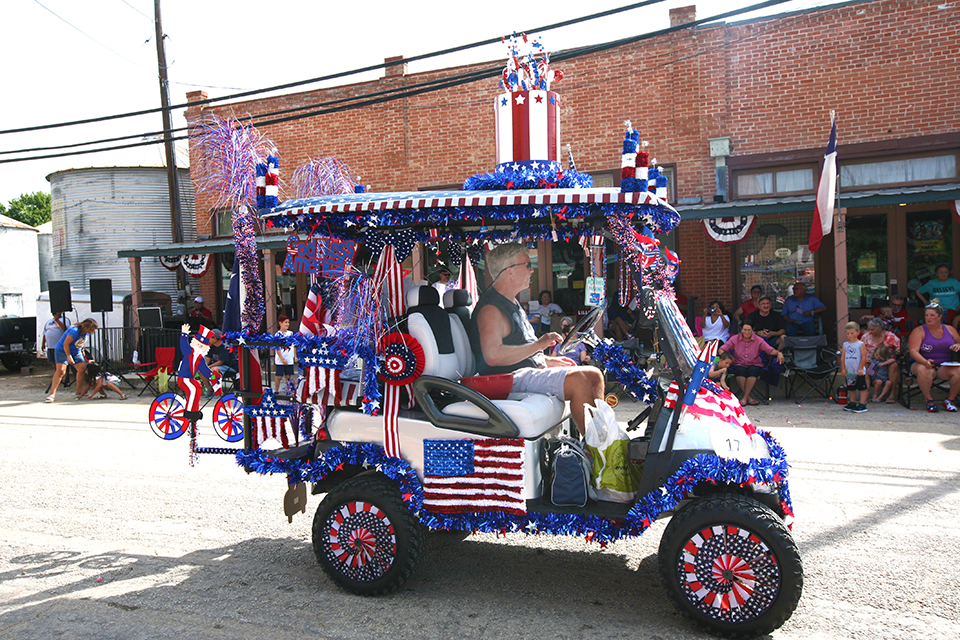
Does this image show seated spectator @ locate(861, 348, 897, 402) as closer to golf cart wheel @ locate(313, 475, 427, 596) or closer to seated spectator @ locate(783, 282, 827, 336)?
seated spectator @ locate(783, 282, 827, 336)

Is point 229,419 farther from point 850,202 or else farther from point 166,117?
point 166,117

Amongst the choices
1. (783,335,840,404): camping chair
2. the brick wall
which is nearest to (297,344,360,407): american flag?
(783,335,840,404): camping chair

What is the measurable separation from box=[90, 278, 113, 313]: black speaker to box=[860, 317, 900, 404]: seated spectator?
49.0ft

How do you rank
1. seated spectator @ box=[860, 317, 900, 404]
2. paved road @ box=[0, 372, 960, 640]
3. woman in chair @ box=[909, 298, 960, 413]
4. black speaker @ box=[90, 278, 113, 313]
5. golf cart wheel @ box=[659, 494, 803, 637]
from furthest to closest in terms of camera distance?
black speaker @ box=[90, 278, 113, 313]
seated spectator @ box=[860, 317, 900, 404]
woman in chair @ box=[909, 298, 960, 413]
paved road @ box=[0, 372, 960, 640]
golf cart wheel @ box=[659, 494, 803, 637]

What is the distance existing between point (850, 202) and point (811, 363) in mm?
2736

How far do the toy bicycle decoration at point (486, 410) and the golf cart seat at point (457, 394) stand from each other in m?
0.01

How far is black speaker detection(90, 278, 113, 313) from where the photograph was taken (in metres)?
16.6

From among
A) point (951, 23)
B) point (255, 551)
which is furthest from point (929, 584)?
point (951, 23)

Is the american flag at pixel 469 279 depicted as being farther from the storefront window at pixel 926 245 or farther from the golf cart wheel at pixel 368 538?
the storefront window at pixel 926 245

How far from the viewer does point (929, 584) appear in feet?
14.3

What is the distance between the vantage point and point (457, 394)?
14.8 feet

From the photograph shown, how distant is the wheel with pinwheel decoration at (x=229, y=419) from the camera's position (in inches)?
203

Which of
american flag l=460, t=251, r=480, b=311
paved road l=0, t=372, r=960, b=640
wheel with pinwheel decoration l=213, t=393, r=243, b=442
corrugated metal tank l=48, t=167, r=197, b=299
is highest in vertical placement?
corrugated metal tank l=48, t=167, r=197, b=299

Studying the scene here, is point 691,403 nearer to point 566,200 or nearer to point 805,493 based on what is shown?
point 566,200
